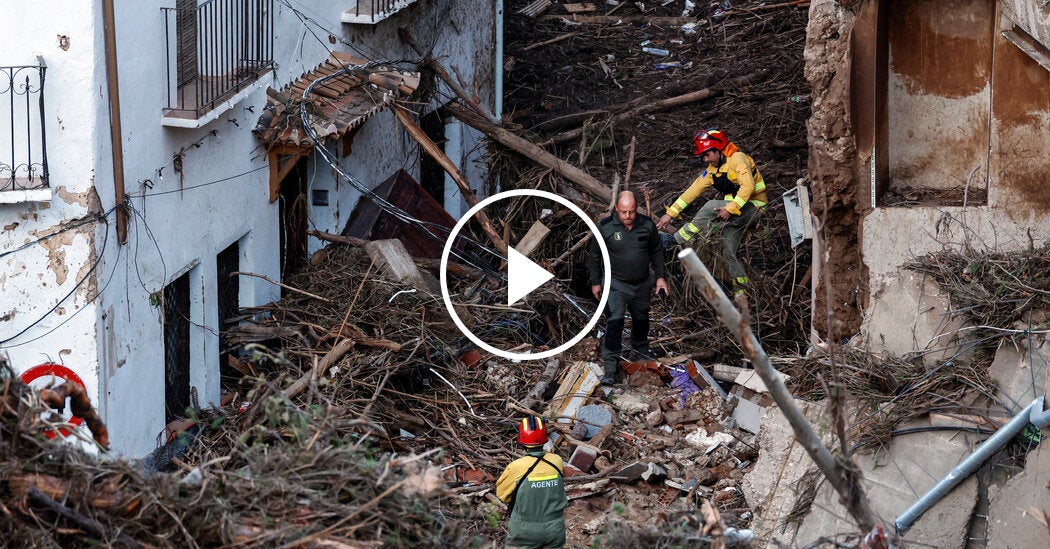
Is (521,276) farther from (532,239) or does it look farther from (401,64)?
(401,64)

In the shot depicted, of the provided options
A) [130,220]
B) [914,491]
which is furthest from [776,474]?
[130,220]

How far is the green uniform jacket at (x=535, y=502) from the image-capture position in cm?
741

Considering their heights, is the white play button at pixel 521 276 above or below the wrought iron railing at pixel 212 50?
below

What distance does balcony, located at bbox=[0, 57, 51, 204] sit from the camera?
27.8 ft

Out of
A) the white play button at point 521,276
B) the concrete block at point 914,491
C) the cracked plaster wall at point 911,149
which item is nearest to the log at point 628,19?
the white play button at point 521,276

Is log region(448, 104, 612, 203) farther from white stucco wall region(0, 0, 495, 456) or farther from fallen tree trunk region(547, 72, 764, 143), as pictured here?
white stucco wall region(0, 0, 495, 456)

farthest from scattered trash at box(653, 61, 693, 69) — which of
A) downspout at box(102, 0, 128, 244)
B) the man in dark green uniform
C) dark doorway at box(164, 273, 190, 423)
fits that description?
downspout at box(102, 0, 128, 244)

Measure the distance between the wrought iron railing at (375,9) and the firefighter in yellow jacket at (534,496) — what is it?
7559mm

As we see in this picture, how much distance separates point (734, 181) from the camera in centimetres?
1268

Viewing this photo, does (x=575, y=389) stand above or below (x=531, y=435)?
below

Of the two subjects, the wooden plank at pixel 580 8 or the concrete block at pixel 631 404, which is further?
the wooden plank at pixel 580 8

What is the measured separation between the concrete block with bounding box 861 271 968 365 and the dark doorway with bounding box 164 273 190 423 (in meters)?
5.78

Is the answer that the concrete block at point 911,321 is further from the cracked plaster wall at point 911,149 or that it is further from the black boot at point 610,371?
the black boot at point 610,371

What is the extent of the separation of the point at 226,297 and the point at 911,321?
20.7ft
